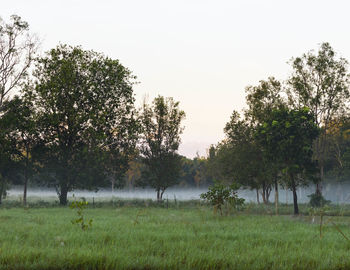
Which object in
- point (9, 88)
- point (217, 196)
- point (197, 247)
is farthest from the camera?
point (9, 88)

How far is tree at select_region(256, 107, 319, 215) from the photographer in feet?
99.6

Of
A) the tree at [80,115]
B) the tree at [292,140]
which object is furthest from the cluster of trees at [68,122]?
the tree at [292,140]

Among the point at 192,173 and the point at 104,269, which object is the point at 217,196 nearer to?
the point at 104,269

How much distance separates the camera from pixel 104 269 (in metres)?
6.57

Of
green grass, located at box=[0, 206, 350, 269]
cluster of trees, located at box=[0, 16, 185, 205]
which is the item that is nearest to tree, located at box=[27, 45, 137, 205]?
cluster of trees, located at box=[0, 16, 185, 205]

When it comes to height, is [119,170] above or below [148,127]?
below

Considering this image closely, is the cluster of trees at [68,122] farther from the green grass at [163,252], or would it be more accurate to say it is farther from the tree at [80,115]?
the green grass at [163,252]

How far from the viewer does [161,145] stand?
4566 cm

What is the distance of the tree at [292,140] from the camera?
99.6ft

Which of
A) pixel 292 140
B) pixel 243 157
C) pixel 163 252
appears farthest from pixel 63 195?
pixel 163 252

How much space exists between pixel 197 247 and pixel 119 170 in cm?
3358

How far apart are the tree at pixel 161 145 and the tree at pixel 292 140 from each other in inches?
637

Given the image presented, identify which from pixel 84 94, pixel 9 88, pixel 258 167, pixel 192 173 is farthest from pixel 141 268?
pixel 192 173

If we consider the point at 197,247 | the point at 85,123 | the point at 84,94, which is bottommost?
the point at 197,247
